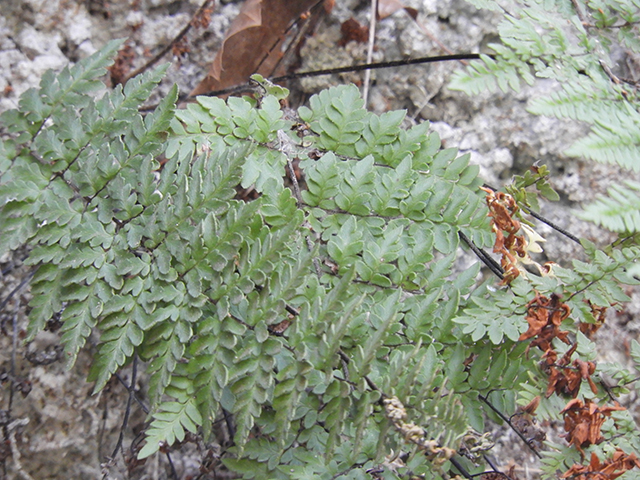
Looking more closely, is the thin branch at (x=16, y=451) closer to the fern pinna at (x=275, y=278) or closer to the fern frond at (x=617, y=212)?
the fern pinna at (x=275, y=278)

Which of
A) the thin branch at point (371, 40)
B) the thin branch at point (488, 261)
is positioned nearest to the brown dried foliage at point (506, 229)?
the thin branch at point (488, 261)

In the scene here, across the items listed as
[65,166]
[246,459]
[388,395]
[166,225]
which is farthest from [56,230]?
[388,395]

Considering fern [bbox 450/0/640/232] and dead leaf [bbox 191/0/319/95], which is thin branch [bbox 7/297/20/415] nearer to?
dead leaf [bbox 191/0/319/95]

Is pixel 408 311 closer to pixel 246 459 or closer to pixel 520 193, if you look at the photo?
pixel 520 193

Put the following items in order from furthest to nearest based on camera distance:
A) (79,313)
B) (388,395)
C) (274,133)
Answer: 1. (274,133)
2. (79,313)
3. (388,395)

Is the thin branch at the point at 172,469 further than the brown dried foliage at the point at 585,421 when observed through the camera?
Yes

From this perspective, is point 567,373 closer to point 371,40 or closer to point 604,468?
point 604,468

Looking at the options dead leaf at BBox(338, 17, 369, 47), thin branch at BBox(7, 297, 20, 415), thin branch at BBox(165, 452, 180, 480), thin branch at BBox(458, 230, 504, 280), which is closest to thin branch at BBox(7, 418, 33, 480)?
thin branch at BBox(7, 297, 20, 415)
